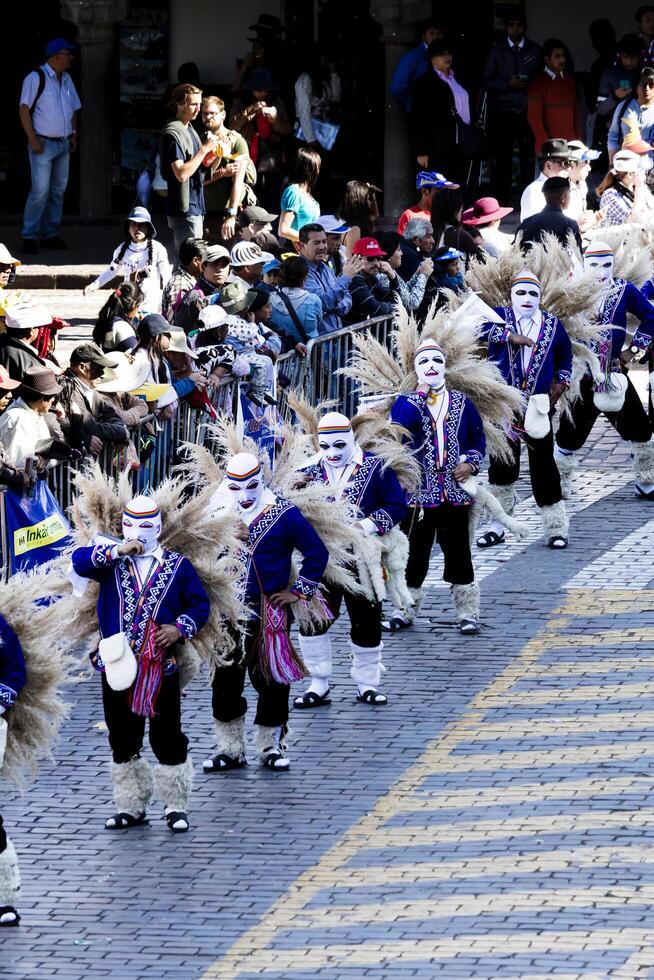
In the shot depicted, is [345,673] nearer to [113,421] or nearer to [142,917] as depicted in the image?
[113,421]

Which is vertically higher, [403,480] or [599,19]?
[599,19]

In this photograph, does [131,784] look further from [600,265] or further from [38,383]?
[600,265]

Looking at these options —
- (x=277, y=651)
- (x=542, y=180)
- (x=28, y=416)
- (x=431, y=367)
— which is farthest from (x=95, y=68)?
(x=277, y=651)

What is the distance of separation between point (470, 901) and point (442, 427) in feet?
14.2

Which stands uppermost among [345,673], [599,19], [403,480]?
[599,19]

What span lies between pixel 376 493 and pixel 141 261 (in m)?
4.43

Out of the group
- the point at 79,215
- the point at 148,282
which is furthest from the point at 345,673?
the point at 79,215

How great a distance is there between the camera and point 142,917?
345 inches

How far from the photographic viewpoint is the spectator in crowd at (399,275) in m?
15.7

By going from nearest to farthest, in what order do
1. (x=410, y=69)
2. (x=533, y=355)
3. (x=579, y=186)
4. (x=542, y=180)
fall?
(x=533, y=355) → (x=542, y=180) → (x=579, y=186) → (x=410, y=69)

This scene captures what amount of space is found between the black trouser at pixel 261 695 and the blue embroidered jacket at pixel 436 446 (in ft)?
7.80

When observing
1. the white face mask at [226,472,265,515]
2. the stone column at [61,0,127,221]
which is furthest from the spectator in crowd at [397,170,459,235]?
the white face mask at [226,472,265,515]

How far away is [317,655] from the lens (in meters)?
11.5

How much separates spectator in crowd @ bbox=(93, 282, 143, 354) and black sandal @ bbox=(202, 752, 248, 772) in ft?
11.4
